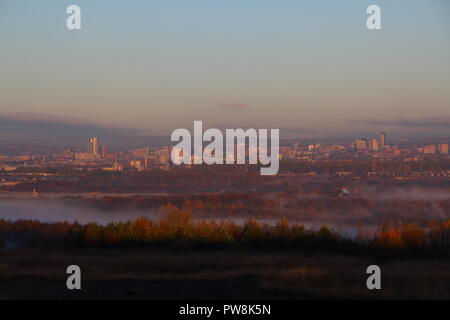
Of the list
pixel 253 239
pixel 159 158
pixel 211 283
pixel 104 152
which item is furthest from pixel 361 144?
pixel 211 283

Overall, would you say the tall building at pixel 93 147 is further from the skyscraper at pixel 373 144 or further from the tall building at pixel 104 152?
the skyscraper at pixel 373 144

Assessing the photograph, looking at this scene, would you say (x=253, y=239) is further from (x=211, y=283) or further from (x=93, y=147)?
(x=93, y=147)

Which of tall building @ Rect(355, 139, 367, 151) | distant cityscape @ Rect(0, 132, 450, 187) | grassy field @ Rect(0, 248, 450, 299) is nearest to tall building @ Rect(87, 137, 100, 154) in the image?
distant cityscape @ Rect(0, 132, 450, 187)

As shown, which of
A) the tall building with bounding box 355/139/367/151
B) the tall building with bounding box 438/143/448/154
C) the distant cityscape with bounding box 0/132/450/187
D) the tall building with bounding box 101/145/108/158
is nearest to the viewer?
the distant cityscape with bounding box 0/132/450/187

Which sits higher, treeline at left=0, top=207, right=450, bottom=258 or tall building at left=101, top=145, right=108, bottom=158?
tall building at left=101, top=145, right=108, bottom=158

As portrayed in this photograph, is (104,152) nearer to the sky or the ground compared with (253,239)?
nearer to the sky

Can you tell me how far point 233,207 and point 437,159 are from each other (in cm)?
4779

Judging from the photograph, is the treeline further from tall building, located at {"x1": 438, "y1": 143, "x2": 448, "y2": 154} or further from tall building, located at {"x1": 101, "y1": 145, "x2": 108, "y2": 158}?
tall building, located at {"x1": 438, "y1": 143, "x2": 448, "y2": 154}

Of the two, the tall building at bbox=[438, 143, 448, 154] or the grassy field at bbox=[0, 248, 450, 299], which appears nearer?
the grassy field at bbox=[0, 248, 450, 299]

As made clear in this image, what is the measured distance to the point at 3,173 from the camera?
10788cm

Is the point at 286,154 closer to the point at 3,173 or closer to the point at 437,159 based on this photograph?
the point at 437,159

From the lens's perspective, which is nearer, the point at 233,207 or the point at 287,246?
the point at 287,246
